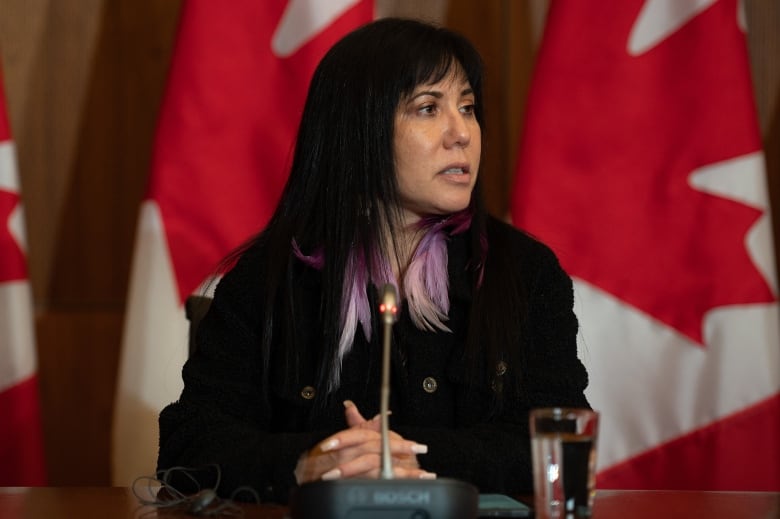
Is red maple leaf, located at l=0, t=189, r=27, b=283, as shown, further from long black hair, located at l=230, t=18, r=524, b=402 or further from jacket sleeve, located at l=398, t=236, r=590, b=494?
jacket sleeve, located at l=398, t=236, r=590, b=494

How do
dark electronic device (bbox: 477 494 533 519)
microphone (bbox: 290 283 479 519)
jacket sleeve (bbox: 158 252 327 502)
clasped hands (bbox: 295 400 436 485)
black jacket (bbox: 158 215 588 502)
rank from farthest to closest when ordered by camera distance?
black jacket (bbox: 158 215 588 502) → jacket sleeve (bbox: 158 252 327 502) → clasped hands (bbox: 295 400 436 485) → dark electronic device (bbox: 477 494 533 519) → microphone (bbox: 290 283 479 519)

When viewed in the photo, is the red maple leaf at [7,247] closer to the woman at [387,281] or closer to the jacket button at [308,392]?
the woman at [387,281]

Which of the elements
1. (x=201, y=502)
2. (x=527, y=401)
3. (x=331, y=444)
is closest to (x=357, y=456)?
(x=331, y=444)

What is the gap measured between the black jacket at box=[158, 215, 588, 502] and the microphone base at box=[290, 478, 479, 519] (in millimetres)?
546

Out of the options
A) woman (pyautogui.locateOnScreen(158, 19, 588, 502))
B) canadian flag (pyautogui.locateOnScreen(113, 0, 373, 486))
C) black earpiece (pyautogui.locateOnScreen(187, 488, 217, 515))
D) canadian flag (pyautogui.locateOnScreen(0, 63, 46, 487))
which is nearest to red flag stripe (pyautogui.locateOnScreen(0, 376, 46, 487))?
canadian flag (pyautogui.locateOnScreen(0, 63, 46, 487))

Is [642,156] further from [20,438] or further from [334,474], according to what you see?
[20,438]

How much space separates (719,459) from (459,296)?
92 centimetres

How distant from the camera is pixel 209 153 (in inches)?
105

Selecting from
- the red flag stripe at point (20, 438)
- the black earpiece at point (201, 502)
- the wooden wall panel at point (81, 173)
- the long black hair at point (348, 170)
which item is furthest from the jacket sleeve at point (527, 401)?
the wooden wall panel at point (81, 173)

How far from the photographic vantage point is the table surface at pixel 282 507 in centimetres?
139

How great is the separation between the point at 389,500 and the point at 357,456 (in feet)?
1.32

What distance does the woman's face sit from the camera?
6.53 feet

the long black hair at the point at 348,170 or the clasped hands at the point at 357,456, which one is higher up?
the long black hair at the point at 348,170

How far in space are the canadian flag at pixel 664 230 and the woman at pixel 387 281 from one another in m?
0.54
